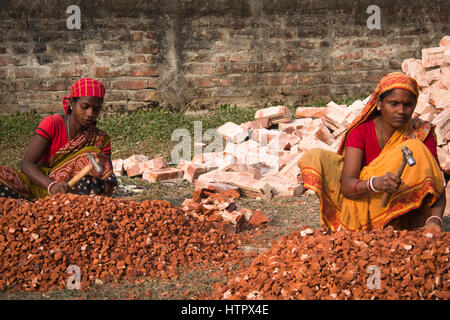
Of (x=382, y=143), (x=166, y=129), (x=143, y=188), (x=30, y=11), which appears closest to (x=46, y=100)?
(x=30, y=11)

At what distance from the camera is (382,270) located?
270 cm

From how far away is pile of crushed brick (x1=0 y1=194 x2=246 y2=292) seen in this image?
3223mm

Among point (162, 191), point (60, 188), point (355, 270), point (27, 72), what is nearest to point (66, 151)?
point (60, 188)

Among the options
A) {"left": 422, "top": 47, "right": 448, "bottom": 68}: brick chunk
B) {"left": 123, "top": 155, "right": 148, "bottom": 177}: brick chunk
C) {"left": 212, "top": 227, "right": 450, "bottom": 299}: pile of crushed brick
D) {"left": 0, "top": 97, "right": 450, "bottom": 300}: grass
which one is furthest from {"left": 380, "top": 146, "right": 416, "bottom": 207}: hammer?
{"left": 422, "top": 47, "right": 448, "bottom": 68}: brick chunk

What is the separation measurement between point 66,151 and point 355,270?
A: 266cm

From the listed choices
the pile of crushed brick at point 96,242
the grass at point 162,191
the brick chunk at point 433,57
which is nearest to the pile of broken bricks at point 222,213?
the grass at point 162,191

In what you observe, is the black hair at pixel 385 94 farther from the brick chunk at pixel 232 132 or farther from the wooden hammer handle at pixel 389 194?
the brick chunk at pixel 232 132

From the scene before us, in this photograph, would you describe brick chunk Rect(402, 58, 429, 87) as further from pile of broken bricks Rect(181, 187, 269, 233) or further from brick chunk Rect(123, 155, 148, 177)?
brick chunk Rect(123, 155, 148, 177)

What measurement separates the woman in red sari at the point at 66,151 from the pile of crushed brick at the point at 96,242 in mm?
449

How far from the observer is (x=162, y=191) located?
5.70 meters

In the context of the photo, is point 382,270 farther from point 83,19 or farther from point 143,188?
point 83,19

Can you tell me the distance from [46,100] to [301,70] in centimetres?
410

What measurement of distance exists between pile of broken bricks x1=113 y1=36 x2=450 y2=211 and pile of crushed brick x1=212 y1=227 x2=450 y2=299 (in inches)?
88.9

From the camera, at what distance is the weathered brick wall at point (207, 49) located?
799 cm
